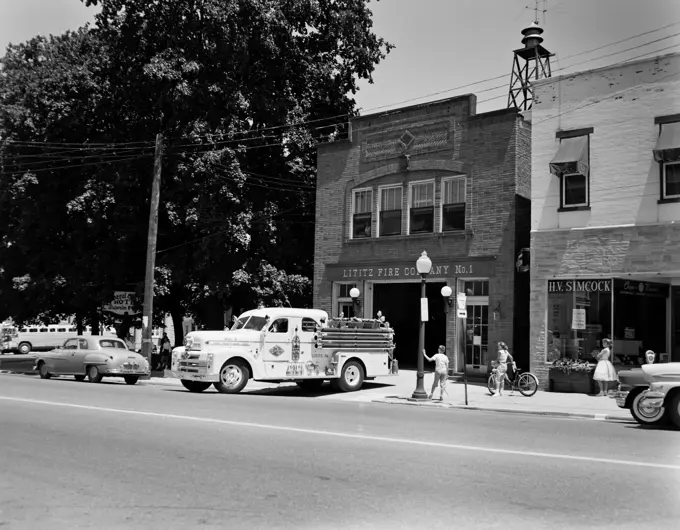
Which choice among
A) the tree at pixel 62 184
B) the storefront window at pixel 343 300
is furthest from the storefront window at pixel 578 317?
the tree at pixel 62 184

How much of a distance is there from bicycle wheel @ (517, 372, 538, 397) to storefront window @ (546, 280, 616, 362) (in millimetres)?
1823

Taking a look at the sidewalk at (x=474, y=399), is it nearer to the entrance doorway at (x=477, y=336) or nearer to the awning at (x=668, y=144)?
the entrance doorway at (x=477, y=336)

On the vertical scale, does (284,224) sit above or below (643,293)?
above

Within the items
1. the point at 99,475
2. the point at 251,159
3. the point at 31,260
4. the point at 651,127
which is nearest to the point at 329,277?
the point at 251,159

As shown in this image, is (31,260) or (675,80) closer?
(675,80)

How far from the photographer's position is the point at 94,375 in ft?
79.3

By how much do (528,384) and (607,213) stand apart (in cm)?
521

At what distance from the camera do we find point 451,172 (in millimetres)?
24172

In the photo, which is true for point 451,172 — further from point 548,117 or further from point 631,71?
point 631,71

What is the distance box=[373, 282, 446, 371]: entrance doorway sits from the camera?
28.4m

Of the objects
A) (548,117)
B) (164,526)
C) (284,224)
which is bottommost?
(164,526)

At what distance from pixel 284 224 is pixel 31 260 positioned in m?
12.5

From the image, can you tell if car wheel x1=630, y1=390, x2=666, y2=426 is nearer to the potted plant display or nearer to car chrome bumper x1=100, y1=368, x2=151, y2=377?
the potted plant display

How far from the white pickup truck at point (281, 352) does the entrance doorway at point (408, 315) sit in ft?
21.7
